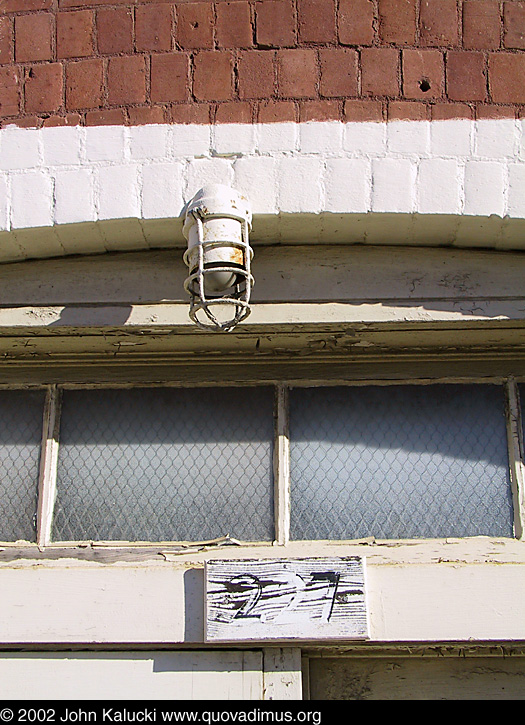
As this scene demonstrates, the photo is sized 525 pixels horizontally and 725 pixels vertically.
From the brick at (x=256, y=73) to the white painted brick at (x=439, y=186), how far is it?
0.60 meters

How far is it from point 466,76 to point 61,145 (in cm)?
141

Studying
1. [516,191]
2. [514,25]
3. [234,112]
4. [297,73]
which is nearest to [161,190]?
[234,112]

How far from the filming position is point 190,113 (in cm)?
289

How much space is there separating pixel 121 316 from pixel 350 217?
→ 838mm

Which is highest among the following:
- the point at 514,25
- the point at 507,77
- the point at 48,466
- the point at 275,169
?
the point at 514,25

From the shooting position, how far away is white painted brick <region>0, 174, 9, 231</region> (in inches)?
111

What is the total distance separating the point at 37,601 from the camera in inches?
107

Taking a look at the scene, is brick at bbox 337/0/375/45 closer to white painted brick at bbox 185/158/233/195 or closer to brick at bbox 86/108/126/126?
white painted brick at bbox 185/158/233/195

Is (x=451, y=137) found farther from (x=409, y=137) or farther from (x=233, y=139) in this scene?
(x=233, y=139)

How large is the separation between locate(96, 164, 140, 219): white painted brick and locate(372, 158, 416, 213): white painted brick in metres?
0.79

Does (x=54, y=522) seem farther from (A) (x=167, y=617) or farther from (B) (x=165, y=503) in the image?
(A) (x=167, y=617)

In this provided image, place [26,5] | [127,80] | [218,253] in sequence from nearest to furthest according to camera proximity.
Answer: [218,253] → [127,80] → [26,5]

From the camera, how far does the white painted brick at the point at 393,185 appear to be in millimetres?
2740
